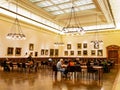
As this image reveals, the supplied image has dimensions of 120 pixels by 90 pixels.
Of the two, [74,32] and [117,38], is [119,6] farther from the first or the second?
[117,38]

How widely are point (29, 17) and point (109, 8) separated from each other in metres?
8.57

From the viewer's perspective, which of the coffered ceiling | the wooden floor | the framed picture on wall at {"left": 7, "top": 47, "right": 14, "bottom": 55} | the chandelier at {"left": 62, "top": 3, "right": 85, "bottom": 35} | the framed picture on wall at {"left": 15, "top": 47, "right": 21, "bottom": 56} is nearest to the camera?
the wooden floor

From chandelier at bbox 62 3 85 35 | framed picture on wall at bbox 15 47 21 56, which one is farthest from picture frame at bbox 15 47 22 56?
chandelier at bbox 62 3 85 35

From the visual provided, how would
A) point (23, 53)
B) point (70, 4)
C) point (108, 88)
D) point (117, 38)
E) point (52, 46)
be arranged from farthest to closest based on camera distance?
point (52, 46) → point (117, 38) → point (23, 53) → point (70, 4) → point (108, 88)

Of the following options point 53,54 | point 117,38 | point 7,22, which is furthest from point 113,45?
point 7,22

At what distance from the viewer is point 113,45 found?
22609 millimetres

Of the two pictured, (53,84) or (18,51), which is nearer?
(53,84)

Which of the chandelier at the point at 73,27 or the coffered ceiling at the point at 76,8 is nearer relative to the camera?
the chandelier at the point at 73,27

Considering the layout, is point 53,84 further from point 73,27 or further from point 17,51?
point 17,51

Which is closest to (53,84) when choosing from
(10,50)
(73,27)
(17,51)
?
(73,27)

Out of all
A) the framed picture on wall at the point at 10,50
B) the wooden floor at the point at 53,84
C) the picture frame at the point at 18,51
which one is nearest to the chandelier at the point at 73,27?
the wooden floor at the point at 53,84

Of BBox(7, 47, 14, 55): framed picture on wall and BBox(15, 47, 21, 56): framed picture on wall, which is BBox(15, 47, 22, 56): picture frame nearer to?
BBox(15, 47, 21, 56): framed picture on wall

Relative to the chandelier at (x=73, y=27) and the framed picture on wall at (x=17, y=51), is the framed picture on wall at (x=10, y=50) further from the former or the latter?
the chandelier at (x=73, y=27)

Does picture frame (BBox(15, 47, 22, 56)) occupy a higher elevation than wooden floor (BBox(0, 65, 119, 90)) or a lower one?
higher
